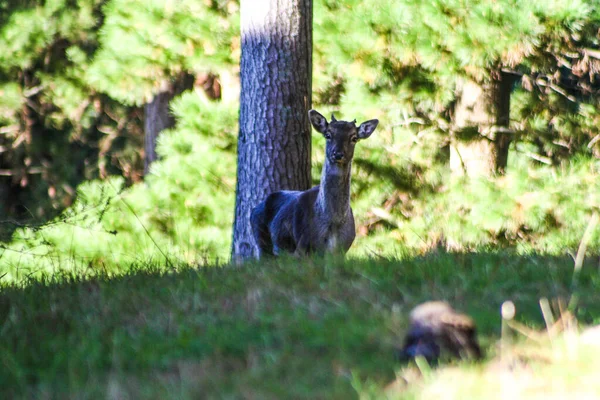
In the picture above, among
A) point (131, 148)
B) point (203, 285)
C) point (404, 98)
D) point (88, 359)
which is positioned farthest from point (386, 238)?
point (131, 148)

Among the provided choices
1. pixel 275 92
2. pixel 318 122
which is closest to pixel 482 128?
pixel 275 92

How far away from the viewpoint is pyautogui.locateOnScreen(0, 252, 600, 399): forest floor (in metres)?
3.50

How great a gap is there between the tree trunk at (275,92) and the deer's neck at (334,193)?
81 cm

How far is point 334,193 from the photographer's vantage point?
7809 millimetres

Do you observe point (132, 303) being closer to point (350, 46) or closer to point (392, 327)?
point (392, 327)

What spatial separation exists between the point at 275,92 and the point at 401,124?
3.11 m

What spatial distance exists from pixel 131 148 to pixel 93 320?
18.7m

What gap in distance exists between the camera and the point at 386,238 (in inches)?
437

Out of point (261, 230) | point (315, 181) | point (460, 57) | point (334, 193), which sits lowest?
point (261, 230)

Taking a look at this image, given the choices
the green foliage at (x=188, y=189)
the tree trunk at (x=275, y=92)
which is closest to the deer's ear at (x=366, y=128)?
the tree trunk at (x=275, y=92)

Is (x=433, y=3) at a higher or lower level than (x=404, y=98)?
higher

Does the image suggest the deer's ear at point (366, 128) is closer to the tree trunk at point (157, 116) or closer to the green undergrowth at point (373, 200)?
the green undergrowth at point (373, 200)

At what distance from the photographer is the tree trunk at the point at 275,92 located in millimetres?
8453

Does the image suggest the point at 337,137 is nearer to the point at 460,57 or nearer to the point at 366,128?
the point at 366,128
